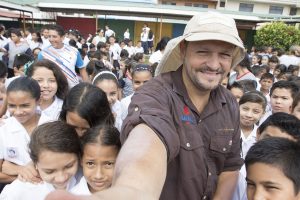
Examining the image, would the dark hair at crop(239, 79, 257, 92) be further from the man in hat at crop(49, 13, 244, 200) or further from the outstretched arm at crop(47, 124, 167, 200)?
the outstretched arm at crop(47, 124, 167, 200)

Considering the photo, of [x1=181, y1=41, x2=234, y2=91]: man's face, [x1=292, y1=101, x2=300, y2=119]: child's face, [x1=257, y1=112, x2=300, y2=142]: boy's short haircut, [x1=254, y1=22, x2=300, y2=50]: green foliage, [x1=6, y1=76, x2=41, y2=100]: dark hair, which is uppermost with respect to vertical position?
[x1=181, y1=41, x2=234, y2=91]: man's face

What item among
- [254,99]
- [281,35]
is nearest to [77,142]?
[254,99]

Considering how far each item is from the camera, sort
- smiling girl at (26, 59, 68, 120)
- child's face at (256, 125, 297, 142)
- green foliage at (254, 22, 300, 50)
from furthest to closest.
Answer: green foliage at (254, 22, 300, 50), smiling girl at (26, 59, 68, 120), child's face at (256, 125, 297, 142)

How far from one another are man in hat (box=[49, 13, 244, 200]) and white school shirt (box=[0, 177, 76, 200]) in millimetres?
765

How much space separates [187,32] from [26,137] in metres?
1.44

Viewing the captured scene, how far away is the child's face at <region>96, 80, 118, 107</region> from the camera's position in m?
3.37

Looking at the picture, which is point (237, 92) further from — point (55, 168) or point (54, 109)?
point (55, 168)

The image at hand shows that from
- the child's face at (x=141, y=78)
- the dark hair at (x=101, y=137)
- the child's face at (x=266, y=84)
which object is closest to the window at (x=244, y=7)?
the child's face at (x=266, y=84)

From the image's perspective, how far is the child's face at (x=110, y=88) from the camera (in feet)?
11.1

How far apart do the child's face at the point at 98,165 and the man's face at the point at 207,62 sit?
0.76 metres

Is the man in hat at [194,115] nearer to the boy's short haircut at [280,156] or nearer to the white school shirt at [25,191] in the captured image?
the boy's short haircut at [280,156]

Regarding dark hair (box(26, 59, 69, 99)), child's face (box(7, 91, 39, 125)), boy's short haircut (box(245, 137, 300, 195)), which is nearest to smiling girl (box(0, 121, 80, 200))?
child's face (box(7, 91, 39, 125))

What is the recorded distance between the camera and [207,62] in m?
1.50

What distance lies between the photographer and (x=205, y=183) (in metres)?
1.55
